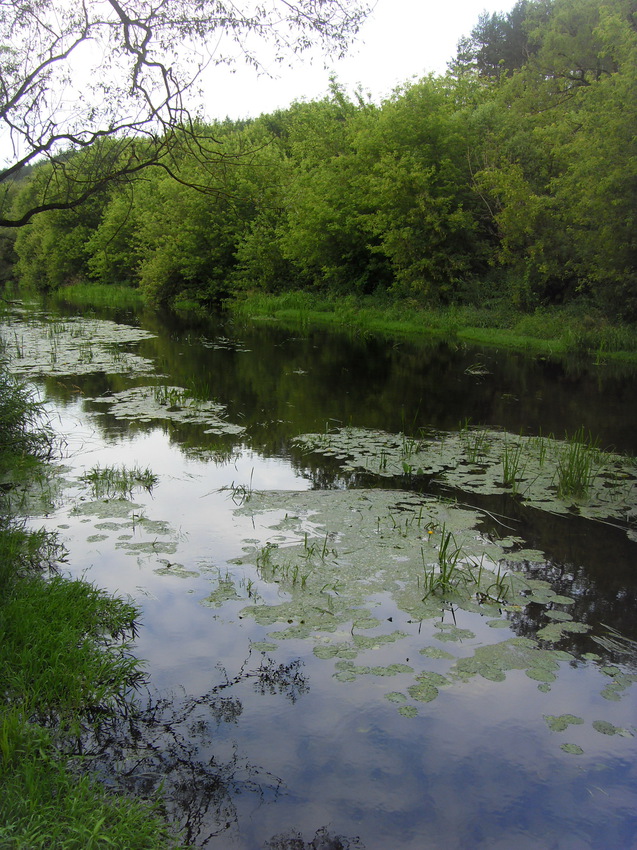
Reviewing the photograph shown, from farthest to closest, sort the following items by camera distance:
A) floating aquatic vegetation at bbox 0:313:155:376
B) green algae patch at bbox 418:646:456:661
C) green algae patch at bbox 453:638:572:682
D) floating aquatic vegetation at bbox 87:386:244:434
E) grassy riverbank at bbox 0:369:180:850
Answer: floating aquatic vegetation at bbox 0:313:155:376
floating aquatic vegetation at bbox 87:386:244:434
green algae patch at bbox 418:646:456:661
green algae patch at bbox 453:638:572:682
grassy riverbank at bbox 0:369:180:850

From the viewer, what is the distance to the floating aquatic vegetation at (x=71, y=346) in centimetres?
1730

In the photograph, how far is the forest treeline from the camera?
65.7 feet

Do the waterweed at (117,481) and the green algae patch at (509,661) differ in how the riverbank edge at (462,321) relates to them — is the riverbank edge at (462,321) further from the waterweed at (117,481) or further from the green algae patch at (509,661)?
the green algae patch at (509,661)

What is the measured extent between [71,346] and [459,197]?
53.2 feet

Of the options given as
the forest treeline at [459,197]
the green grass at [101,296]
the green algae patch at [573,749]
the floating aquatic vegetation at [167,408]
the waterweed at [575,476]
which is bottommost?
the green algae patch at [573,749]

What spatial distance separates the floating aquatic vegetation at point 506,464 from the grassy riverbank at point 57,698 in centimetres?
450

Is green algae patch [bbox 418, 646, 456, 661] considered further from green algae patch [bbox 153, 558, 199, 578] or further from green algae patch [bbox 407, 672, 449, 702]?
green algae patch [bbox 153, 558, 199, 578]

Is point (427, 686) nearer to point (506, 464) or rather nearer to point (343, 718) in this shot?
point (343, 718)

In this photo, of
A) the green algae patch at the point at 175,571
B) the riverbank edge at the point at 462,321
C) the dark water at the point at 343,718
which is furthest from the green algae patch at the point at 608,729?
the riverbank edge at the point at 462,321

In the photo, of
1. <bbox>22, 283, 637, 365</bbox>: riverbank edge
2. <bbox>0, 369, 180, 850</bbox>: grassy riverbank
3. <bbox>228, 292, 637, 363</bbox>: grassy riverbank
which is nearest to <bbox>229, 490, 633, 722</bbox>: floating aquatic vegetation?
<bbox>0, 369, 180, 850</bbox>: grassy riverbank

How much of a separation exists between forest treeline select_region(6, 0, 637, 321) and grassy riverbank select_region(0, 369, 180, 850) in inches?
438

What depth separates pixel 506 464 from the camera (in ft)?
28.4

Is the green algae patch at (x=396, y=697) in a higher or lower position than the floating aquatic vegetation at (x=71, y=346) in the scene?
lower

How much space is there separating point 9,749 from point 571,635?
3.83m
